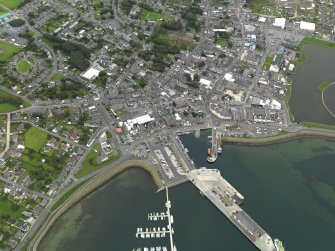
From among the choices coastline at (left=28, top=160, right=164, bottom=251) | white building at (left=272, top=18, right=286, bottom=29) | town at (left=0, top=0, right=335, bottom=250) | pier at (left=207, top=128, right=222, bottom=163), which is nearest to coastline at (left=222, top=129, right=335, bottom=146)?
town at (left=0, top=0, right=335, bottom=250)

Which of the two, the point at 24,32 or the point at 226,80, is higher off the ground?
the point at 24,32

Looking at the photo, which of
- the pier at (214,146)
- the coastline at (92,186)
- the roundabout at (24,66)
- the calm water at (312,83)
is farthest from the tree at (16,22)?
the calm water at (312,83)

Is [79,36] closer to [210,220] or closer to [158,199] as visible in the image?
[158,199]

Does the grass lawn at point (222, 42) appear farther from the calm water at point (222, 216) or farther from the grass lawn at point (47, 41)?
the grass lawn at point (47, 41)

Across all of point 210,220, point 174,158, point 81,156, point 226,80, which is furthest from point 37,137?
point 226,80

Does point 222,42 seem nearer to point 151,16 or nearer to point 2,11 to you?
point 151,16
